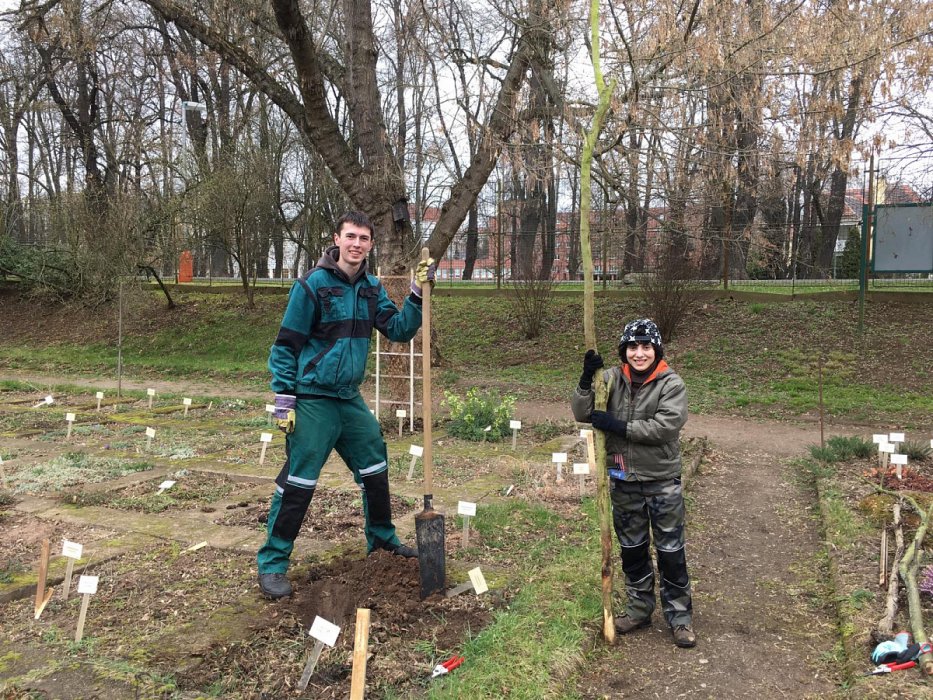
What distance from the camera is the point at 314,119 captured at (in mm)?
10164

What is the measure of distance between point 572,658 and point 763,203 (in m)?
17.6

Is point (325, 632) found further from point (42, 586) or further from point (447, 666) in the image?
point (42, 586)

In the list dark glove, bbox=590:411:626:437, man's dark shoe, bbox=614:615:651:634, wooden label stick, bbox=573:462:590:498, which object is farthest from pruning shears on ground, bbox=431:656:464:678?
wooden label stick, bbox=573:462:590:498

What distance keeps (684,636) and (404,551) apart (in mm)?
1574

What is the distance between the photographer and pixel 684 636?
146 inches

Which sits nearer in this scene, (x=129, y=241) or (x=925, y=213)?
(x=925, y=213)

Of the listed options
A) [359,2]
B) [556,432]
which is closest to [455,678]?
[556,432]

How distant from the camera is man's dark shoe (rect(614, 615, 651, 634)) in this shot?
3.83 m

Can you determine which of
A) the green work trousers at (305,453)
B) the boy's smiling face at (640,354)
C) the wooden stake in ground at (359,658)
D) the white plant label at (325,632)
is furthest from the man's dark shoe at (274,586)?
the boy's smiling face at (640,354)

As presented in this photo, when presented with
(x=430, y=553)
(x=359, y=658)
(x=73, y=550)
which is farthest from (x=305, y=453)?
(x=359, y=658)

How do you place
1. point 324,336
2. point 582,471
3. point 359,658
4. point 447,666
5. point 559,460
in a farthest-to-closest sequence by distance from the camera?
point 559,460, point 582,471, point 324,336, point 447,666, point 359,658

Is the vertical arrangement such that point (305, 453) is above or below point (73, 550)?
above

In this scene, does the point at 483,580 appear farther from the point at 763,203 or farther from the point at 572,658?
the point at 763,203

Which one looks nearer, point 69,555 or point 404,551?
point 69,555
